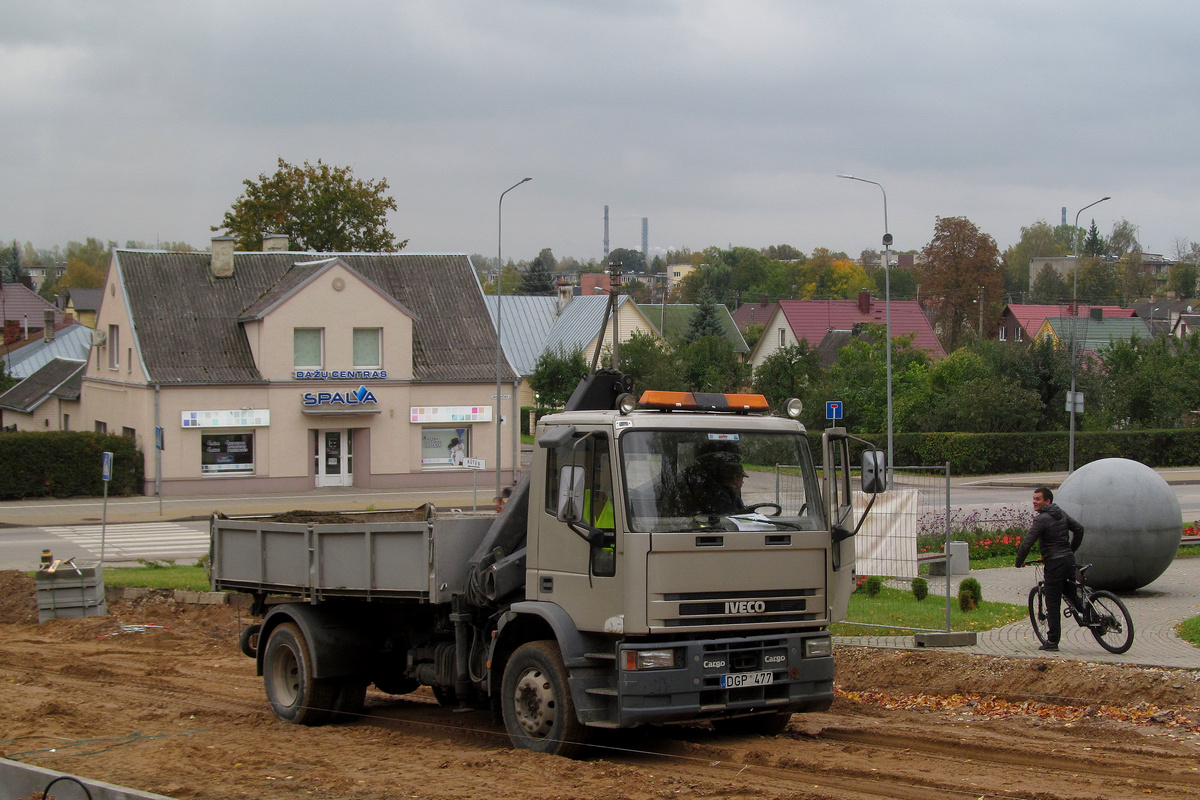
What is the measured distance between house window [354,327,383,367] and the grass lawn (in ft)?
92.7

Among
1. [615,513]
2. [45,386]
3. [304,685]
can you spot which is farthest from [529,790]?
[45,386]

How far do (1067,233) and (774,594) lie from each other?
556 ft

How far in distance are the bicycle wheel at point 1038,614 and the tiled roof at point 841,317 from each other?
218 feet

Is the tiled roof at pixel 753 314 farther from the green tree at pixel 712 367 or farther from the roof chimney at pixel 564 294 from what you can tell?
the green tree at pixel 712 367

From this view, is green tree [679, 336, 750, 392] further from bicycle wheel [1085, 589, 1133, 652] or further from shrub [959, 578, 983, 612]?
bicycle wheel [1085, 589, 1133, 652]

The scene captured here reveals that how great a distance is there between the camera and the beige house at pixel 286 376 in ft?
131

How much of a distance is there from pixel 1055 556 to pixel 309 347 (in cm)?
3313

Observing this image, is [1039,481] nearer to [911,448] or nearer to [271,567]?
[911,448]

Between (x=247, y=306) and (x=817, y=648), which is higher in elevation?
(x=247, y=306)

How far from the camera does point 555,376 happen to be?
54.0m

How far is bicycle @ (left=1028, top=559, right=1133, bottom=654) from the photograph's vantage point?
1212 centimetres

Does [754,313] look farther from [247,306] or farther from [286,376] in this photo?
[286,376]

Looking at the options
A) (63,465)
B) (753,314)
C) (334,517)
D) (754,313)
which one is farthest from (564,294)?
(334,517)

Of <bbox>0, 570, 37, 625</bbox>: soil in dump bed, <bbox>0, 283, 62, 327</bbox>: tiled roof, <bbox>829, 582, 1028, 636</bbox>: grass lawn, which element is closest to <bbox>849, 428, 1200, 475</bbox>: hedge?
<bbox>829, 582, 1028, 636</bbox>: grass lawn
